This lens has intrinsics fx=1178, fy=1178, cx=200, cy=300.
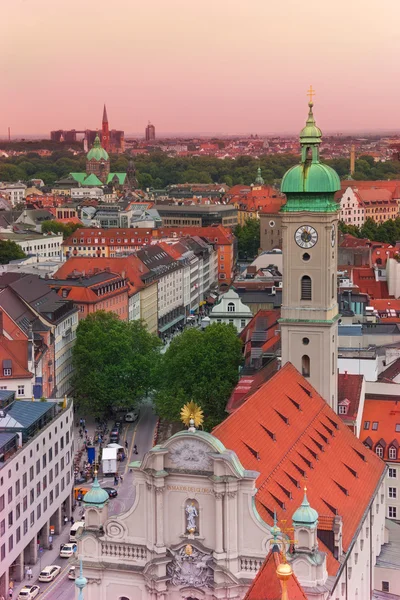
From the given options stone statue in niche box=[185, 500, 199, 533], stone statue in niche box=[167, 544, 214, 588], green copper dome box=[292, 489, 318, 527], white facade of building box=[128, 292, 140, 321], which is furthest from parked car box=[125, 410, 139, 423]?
green copper dome box=[292, 489, 318, 527]

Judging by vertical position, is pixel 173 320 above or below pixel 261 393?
below

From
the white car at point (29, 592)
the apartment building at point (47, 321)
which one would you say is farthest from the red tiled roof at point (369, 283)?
the white car at point (29, 592)

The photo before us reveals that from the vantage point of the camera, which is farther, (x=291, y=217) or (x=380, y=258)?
(x=380, y=258)

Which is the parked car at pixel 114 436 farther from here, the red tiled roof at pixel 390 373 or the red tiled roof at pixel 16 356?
the red tiled roof at pixel 390 373

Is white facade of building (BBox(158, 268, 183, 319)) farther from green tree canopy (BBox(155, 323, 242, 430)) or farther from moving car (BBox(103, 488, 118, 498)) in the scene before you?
moving car (BBox(103, 488, 118, 498))

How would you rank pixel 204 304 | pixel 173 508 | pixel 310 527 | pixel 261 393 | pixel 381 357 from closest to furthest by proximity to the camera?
pixel 310 527 → pixel 173 508 → pixel 261 393 → pixel 381 357 → pixel 204 304

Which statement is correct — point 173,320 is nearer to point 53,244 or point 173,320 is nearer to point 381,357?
point 53,244

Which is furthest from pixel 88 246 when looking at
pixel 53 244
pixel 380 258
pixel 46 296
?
pixel 46 296
